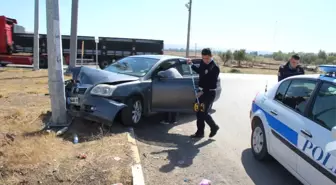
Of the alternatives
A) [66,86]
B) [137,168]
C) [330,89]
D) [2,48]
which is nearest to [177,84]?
[66,86]

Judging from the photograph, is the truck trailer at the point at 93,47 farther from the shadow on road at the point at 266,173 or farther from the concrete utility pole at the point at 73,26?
the shadow on road at the point at 266,173

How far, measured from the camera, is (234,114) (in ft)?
29.7

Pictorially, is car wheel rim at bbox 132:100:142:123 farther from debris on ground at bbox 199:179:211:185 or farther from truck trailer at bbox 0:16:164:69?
truck trailer at bbox 0:16:164:69

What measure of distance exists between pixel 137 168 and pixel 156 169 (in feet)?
1.36

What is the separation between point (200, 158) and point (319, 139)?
7.28ft

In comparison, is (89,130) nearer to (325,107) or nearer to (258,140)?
(258,140)

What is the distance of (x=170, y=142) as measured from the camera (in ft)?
19.8

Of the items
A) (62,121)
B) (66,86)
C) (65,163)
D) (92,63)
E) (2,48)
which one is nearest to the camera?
(65,163)

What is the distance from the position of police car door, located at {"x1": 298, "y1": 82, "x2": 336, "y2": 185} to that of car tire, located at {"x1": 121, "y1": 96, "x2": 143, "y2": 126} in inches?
134

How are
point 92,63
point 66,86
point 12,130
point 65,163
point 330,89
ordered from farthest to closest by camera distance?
point 92,63 < point 66,86 < point 12,130 < point 65,163 < point 330,89

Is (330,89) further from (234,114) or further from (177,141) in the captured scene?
(234,114)

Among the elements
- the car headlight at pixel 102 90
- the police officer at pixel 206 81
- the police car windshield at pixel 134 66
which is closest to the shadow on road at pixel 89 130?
the car headlight at pixel 102 90

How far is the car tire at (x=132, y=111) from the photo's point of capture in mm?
6254

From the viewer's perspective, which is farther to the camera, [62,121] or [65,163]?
[62,121]
